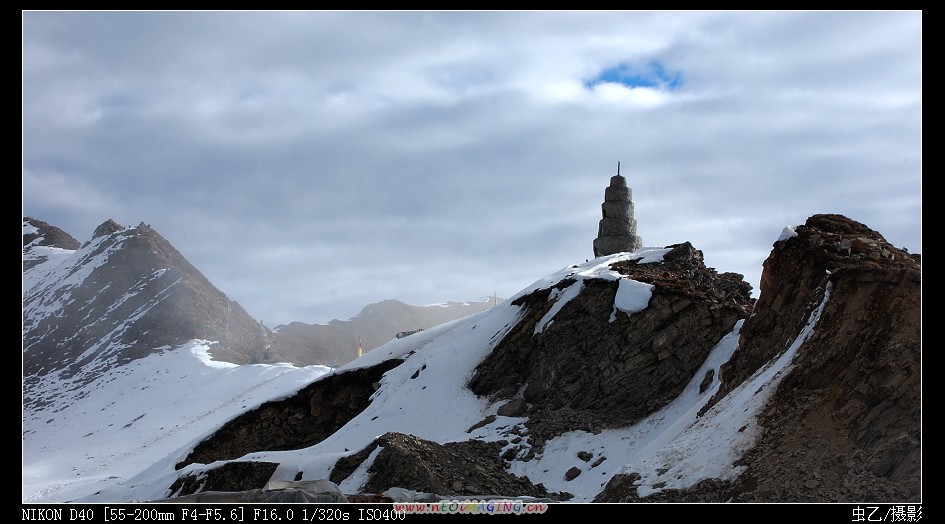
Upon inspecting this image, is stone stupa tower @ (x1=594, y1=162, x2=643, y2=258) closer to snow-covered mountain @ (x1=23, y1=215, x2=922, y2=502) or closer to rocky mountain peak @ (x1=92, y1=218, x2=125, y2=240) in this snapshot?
snow-covered mountain @ (x1=23, y1=215, x2=922, y2=502)

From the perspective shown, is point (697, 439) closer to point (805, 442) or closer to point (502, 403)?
point (805, 442)

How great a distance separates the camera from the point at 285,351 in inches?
5787

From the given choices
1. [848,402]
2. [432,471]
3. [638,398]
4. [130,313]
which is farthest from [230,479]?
[130,313]

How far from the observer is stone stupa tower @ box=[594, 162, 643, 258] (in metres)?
54.5

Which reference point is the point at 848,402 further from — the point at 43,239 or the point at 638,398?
the point at 43,239

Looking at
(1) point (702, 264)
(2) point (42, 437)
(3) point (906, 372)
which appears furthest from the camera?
(2) point (42, 437)

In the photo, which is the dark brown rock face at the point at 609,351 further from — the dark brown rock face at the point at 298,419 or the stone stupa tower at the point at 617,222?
the stone stupa tower at the point at 617,222

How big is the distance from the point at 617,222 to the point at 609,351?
1578 centimetres

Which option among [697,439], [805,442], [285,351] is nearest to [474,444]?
[697,439]

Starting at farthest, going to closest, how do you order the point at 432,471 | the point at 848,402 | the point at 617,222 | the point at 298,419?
the point at 617,222
the point at 298,419
the point at 432,471
the point at 848,402

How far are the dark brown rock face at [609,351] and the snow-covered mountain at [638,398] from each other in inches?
2.8

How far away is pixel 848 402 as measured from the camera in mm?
24891

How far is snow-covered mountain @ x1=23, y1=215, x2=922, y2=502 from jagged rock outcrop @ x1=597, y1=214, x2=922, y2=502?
0.04 metres

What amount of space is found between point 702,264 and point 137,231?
126389 millimetres
